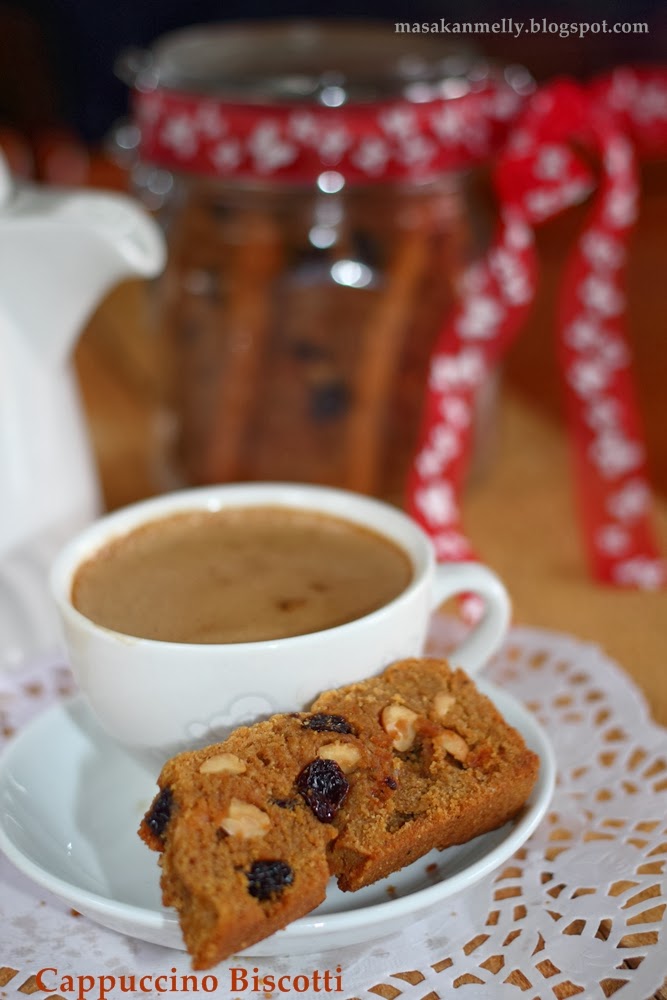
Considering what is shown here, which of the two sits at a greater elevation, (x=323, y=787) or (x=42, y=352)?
(x=42, y=352)

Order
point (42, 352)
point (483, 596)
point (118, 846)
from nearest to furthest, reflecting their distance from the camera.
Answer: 1. point (118, 846)
2. point (483, 596)
3. point (42, 352)

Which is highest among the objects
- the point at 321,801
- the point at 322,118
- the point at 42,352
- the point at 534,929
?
the point at 322,118

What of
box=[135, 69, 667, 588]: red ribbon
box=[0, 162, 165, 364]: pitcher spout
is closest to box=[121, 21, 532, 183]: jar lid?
box=[135, 69, 667, 588]: red ribbon

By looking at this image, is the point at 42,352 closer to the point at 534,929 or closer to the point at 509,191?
the point at 509,191

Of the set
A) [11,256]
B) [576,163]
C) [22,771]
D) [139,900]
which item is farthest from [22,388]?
[576,163]

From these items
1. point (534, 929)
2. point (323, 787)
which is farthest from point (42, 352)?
point (534, 929)

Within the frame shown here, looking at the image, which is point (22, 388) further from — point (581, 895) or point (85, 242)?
point (581, 895)

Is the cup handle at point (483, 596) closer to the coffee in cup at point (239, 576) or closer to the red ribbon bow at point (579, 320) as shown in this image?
the coffee in cup at point (239, 576)
